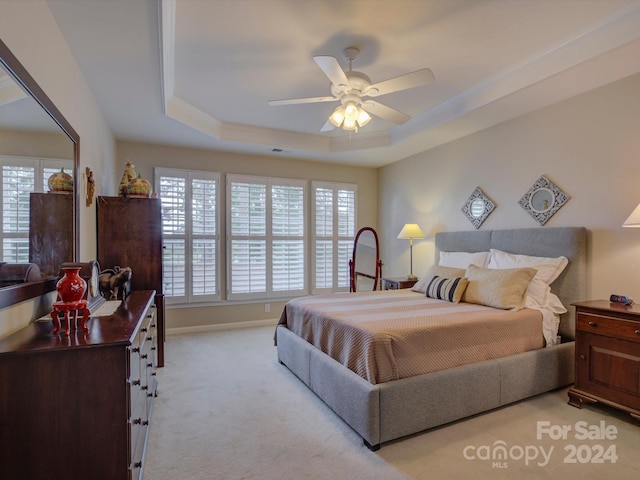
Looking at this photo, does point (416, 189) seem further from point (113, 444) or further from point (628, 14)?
point (113, 444)

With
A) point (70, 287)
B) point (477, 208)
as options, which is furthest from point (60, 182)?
point (477, 208)

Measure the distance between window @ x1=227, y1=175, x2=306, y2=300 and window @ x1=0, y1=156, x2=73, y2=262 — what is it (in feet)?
10.9

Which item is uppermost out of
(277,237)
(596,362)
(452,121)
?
(452,121)

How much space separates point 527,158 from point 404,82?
6.37 feet

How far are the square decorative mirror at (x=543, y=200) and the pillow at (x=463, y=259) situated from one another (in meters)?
0.62

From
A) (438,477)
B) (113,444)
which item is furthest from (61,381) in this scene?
(438,477)

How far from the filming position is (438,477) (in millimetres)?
1871

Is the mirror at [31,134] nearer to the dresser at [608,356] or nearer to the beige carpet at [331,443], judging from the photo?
the beige carpet at [331,443]

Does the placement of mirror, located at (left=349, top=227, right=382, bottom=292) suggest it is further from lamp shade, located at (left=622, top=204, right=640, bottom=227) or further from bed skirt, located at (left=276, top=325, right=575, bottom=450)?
lamp shade, located at (left=622, top=204, right=640, bottom=227)

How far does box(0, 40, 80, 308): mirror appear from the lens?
1.42 m

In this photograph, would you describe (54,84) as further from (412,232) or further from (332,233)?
(332,233)

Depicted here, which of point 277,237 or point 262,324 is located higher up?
point 277,237

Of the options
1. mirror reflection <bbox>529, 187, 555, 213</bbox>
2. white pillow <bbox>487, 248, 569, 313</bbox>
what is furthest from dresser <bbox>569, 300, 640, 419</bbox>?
mirror reflection <bbox>529, 187, 555, 213</bbox>

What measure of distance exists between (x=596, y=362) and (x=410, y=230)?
8.37 feet
